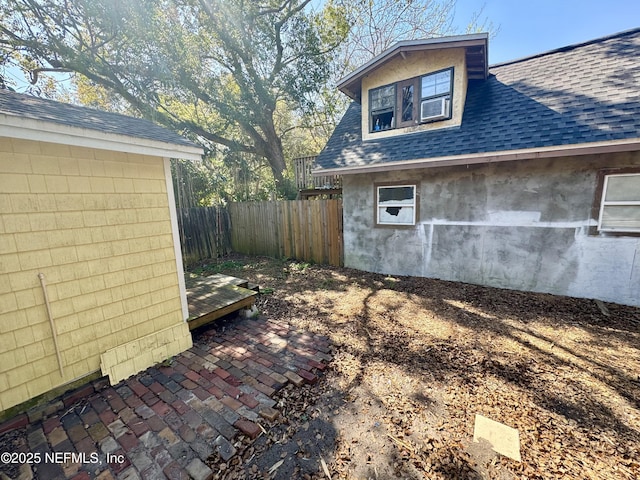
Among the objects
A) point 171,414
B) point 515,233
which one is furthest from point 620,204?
point 171,414

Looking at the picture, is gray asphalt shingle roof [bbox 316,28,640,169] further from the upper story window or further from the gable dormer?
the upper story window

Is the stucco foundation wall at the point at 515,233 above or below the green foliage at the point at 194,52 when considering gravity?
below

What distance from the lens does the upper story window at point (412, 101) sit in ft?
19.9

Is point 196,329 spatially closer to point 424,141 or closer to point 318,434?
point 318,434

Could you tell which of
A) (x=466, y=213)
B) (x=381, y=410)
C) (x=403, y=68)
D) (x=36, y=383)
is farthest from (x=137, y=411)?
(x=403, y=68)

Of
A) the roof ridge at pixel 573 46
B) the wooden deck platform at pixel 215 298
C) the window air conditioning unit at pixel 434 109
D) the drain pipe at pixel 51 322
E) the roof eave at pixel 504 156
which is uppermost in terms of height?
the roof ridge at pixel 573 46

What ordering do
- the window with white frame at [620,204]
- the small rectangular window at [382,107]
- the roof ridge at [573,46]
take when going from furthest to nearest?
1. the small rectangular window at [382,107]
2. the roof ridge at [573,46]
3. the window with white frame at [620,204]

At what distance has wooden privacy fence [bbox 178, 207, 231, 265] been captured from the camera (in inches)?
327

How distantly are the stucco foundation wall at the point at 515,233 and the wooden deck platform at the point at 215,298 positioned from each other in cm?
362

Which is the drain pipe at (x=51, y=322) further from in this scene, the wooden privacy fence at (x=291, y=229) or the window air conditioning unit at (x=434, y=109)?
the window air conditioning unit at (x=434, y=109)

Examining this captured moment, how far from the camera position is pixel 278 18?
33.4ft

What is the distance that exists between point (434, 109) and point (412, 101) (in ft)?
1.91

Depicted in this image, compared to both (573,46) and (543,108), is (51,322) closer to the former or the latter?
(543,108)

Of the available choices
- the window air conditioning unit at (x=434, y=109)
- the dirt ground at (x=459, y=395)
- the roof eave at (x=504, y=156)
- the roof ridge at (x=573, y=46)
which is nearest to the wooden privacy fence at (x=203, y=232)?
the roof eave at (x=504, y=156)
